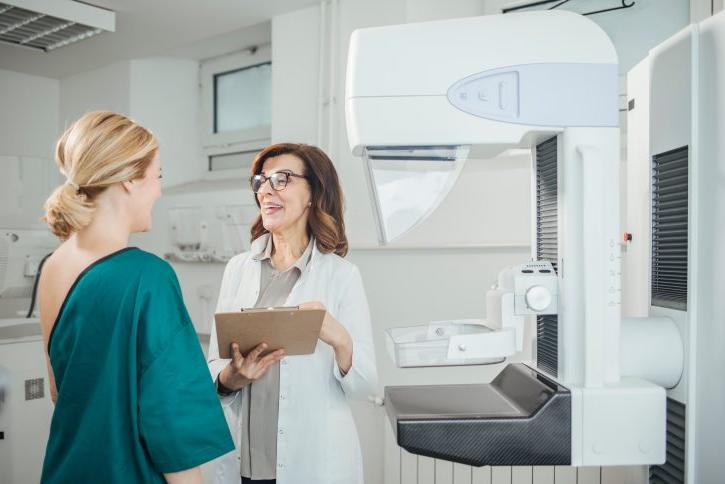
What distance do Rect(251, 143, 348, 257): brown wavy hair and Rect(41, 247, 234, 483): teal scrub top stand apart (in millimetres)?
701

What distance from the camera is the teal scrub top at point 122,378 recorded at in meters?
1.02

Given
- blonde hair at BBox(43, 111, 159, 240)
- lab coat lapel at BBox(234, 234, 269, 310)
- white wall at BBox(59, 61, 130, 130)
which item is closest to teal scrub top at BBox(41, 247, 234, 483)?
blonde hair at BBox(43, 111, 159, 240)

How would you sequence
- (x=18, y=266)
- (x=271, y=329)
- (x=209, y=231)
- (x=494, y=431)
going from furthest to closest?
1. (x=209, y=231)
2. (x=18, y=266)
3. (x=271, y=329)
4. (x=494, y=431)

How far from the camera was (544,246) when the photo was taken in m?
1.16

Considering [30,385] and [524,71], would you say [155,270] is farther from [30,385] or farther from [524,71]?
[30,385]

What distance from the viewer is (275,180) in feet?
5.58

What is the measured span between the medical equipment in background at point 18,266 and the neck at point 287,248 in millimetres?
1626

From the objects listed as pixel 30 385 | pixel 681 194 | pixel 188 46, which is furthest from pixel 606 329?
pixel 188 46

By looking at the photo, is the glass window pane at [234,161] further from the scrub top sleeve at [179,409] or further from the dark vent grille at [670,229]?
the dark vent grille at [670,229]

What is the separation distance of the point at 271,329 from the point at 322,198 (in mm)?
566

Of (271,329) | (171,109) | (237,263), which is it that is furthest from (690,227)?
(171,109)

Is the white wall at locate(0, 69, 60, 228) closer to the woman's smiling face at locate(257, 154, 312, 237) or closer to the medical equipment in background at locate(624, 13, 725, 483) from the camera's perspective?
the woman's smiling face at locate(257, 154, 312, 237)

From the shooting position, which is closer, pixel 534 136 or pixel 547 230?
pixel 534 136

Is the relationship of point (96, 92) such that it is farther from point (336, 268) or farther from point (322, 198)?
point (336, 268)
